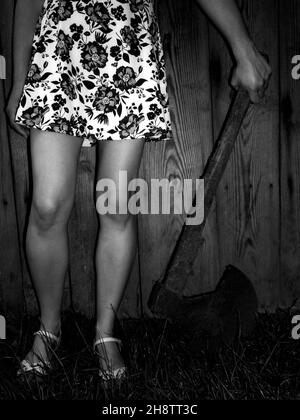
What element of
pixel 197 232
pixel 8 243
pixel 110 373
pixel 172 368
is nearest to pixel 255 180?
pixel 197 232

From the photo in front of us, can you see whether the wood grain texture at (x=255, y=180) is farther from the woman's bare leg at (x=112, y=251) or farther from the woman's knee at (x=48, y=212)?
the woman's knee at (x=48, y=212)

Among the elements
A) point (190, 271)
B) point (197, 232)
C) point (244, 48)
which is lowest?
point (190, 271)

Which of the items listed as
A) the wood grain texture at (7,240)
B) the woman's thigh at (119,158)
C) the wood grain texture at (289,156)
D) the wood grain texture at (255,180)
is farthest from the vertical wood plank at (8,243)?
the wood grain texture at (289,156)

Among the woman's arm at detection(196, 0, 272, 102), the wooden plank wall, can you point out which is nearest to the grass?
the wooden plank wall

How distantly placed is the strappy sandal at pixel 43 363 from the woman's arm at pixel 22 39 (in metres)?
0.68

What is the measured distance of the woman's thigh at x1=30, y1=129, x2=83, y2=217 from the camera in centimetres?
138

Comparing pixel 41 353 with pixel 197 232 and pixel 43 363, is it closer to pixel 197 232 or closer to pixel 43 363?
pixel 43 363

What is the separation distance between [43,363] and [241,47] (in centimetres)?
114

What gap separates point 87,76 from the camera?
136 cm

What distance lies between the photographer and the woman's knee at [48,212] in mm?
1391

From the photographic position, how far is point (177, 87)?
1.78 m

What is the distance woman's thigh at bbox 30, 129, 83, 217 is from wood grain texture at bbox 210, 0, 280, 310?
0.66m
